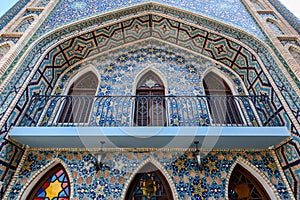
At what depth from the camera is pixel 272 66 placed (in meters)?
4.28

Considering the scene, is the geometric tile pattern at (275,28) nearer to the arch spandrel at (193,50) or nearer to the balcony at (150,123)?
the arch spandrel at (193,50)

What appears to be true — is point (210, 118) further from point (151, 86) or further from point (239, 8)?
point (239, 8)

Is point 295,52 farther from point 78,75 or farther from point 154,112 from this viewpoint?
point 78,75

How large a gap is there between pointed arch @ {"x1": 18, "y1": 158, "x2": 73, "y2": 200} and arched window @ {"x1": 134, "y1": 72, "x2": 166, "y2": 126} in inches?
66.6

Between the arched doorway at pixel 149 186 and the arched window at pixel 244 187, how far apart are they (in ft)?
3.80

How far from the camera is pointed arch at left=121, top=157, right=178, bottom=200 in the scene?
3490 millimetres

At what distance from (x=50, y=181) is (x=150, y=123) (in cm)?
226

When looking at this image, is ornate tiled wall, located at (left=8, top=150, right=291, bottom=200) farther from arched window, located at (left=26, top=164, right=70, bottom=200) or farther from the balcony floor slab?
the balcony floor slab

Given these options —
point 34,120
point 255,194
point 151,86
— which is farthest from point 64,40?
point 255,194

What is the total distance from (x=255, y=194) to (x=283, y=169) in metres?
0.72

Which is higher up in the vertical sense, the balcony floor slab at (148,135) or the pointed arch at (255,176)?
the balcony floor slab at (148,135)

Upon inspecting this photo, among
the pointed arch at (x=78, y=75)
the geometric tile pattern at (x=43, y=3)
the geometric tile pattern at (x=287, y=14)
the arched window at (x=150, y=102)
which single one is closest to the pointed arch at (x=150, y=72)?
the arched window at (x=150, y=102)

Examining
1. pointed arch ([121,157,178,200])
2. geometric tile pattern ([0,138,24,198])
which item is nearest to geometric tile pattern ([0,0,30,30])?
geometric tile pattern ([0,138,24,198])

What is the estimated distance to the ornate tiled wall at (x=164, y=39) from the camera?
12.7ft
